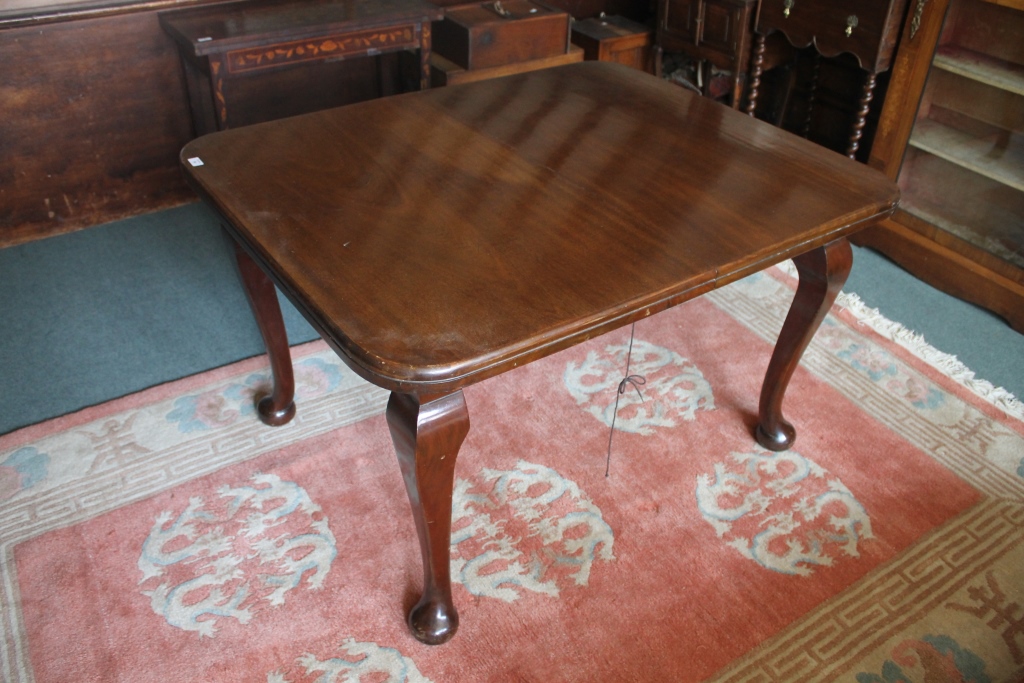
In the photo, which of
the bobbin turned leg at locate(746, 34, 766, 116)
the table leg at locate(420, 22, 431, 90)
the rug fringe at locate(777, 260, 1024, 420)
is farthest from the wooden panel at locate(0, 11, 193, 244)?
the rug fringe at locate(777, 260, 1024, 420)

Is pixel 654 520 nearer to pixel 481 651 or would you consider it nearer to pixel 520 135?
pixel 481 651

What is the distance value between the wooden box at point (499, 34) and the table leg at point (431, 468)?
1.67m

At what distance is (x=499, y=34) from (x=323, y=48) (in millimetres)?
566

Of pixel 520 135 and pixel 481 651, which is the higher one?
pixel 520 135

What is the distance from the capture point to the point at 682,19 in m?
2.72

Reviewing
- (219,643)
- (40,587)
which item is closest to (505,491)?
(219,643)

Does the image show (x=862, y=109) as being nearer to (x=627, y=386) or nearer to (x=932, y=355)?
(x=932, y=355)

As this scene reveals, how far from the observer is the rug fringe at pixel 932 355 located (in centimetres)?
189

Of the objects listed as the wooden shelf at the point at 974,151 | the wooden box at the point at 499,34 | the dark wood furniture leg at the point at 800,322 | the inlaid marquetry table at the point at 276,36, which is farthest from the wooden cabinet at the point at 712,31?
the dark wood furniture leg at the point at 800,322

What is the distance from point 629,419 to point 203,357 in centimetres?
101

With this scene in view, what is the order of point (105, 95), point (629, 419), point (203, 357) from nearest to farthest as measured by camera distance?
point (629, 419)
point (203, 357)
point (105, 95)

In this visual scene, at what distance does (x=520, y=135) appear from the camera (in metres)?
1.58

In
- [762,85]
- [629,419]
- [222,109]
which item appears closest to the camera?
[629,419]

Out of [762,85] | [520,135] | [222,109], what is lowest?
[762,85]
